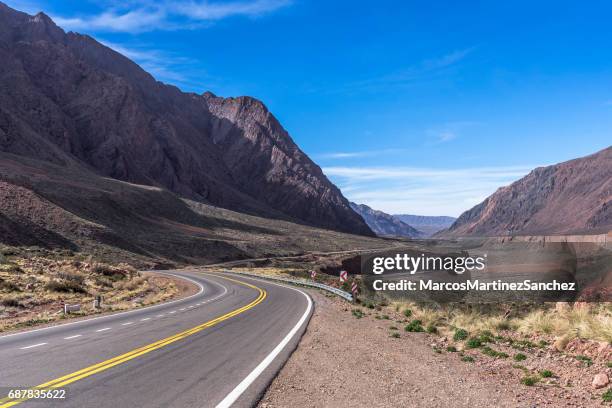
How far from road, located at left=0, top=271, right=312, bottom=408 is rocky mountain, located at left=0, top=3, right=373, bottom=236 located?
109 meters

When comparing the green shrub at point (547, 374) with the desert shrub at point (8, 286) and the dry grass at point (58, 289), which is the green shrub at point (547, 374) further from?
the desert shrub at point (8, 286)

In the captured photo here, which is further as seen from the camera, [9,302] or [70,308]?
[9,302]

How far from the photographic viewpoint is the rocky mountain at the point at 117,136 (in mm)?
130750

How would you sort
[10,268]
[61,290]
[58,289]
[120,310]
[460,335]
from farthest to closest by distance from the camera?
[10,268], [61,290], [58,289], [120,310], [460,335]

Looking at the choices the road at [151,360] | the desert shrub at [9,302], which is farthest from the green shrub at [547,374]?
the desert shrub at [9,302]

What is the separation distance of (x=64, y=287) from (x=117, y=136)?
124 m

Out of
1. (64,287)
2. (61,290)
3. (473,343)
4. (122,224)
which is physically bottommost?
(61,290)

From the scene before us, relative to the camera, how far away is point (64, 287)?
96.8 ft

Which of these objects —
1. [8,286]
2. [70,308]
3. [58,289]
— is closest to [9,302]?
[70,308]

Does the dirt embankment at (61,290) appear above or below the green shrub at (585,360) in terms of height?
below

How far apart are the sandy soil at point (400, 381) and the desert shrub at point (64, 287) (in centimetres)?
2082

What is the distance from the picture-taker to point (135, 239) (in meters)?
81.7

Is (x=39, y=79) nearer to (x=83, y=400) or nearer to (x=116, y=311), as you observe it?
(x=116, y=311)

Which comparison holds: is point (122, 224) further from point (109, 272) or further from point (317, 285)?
point (317, 285)
